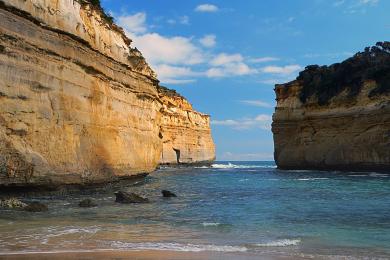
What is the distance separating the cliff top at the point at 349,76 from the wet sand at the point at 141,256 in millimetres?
29952

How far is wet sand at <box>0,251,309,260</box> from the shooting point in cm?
614

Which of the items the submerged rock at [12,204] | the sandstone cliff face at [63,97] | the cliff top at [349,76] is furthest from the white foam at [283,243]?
the cliff top at [349,76]

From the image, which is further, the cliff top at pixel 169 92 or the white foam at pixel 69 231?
the cliff top at pixel 169 92

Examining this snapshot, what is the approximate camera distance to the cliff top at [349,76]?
3558 centimetres

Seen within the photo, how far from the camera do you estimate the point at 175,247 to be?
7281mm

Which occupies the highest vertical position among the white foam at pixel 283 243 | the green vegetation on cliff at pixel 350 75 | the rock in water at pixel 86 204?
the green vegetation on cliff at pixel 350 75

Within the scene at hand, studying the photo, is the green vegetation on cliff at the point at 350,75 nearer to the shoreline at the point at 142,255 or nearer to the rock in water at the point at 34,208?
the rock in water at the point at 34,208

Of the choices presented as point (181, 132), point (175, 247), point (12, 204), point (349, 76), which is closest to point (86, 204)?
point (12, 204)

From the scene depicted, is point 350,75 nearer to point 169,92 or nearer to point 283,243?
point 169,92

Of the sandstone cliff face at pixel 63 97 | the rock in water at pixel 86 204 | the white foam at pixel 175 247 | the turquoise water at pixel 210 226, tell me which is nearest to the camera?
the white foam at pixel 175 247

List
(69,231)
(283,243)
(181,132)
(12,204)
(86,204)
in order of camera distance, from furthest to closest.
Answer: (181,132), (86,204), (12,204), (69,231), (283,243)

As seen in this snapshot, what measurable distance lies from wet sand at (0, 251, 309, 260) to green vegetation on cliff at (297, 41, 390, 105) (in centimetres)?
3012

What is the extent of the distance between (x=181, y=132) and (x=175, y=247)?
5504 cm

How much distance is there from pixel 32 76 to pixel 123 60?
7985 millimetres
